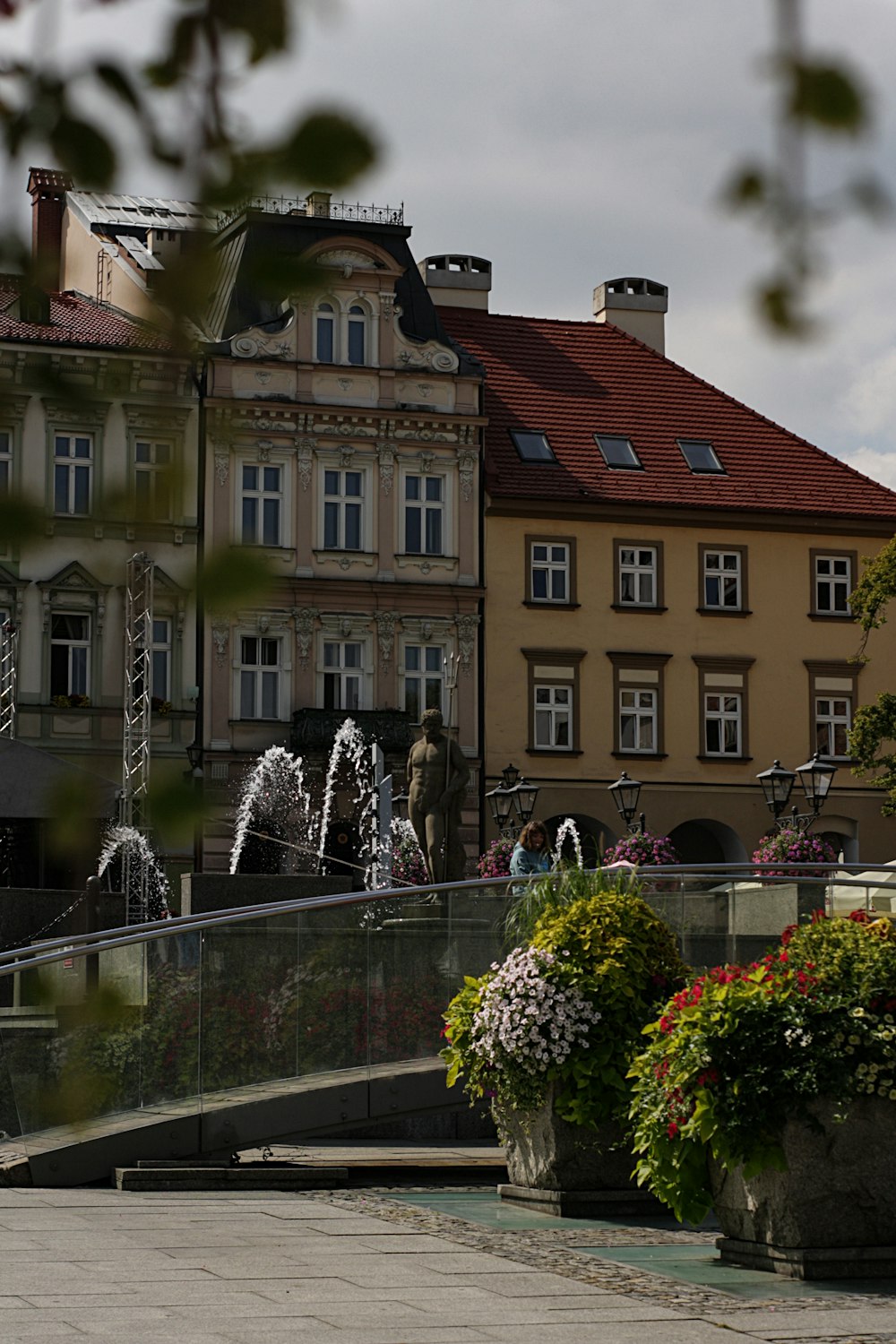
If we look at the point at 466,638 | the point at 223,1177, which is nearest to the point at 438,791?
the point at 223,1177

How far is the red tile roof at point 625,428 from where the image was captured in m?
44.5

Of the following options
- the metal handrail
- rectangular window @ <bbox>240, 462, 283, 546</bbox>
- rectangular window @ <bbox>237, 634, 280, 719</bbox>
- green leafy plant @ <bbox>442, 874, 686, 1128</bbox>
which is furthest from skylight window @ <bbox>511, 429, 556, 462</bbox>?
green leafy plant @ <bbox>442, 874, 686, 1128</bbox>

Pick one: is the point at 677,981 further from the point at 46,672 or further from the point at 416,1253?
the point at 46,672

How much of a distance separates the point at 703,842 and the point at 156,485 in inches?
1726

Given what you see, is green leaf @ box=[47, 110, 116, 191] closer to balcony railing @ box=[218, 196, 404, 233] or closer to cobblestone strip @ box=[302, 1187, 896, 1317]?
balcony railing @ box=[218, 196, 404, 233]

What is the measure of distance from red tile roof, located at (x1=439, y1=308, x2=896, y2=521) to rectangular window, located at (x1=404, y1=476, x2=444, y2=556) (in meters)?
1.20

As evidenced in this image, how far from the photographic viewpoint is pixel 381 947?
14.7 metres

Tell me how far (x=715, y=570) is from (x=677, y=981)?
32494 mm

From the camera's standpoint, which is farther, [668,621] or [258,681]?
[668,621]

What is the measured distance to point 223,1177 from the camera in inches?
554

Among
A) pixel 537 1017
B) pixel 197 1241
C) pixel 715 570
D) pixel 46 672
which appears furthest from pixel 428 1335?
pixel 715 570

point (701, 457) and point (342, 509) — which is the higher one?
point (701, 457)

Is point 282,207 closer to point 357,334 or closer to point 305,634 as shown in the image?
point 305,634

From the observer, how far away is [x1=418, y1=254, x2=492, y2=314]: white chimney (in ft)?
162
